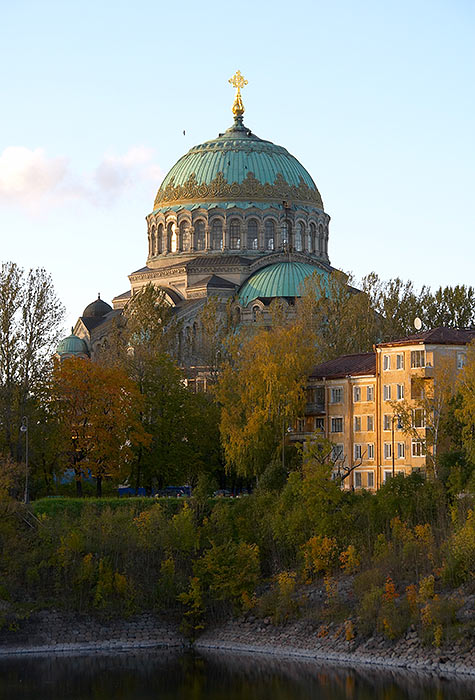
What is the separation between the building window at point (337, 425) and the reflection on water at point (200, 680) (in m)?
14.7

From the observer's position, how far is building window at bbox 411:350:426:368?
203ft

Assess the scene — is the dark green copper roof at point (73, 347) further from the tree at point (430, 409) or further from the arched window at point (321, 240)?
the tree at point (430, 409)

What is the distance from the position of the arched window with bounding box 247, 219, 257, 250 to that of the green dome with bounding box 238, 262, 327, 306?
462cm

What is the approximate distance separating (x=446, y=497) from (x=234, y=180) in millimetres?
49337

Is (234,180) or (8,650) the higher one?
(234,180)

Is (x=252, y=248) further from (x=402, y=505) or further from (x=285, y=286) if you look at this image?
(x=402, y=505)

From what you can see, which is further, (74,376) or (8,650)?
(74,376)

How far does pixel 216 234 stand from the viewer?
102 metres

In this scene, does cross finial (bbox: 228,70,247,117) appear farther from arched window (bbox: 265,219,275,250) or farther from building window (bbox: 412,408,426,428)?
building window (bbox: 412,408,426,428)

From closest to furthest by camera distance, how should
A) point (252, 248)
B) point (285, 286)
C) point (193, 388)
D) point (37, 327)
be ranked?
point (37, 327) → point (193, 388) → point (285, 286) → point (252, 248)

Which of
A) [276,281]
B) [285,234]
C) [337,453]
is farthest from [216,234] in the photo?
[337,453]

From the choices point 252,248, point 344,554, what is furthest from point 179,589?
point 252,248

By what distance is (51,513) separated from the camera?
→ 197 feet

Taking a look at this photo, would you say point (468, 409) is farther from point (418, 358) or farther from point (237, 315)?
point (237, 315)
